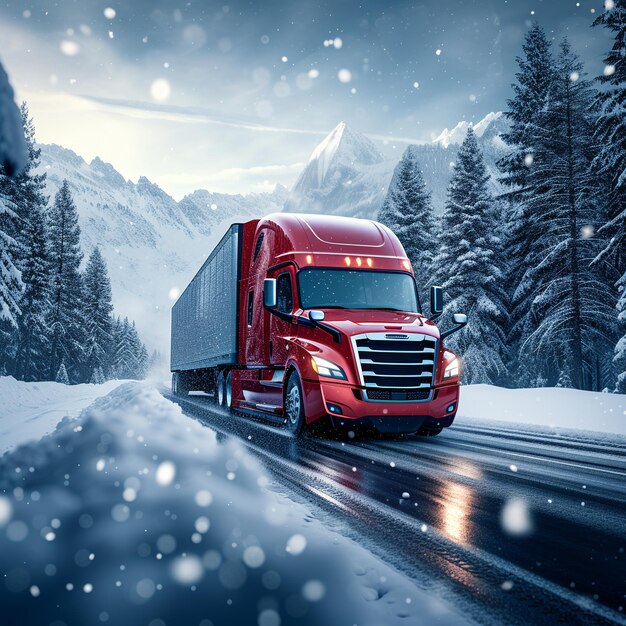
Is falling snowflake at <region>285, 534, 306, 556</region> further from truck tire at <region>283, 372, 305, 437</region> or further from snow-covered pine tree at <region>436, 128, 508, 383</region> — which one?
snow-covered pine tree at <region>436, 128, 508, 383</region>

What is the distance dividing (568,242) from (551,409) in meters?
13.9

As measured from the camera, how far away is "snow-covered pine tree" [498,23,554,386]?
30.3m

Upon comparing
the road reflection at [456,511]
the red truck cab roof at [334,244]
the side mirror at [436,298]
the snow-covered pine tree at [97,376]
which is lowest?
the snow-covered pine tree at [97,376]

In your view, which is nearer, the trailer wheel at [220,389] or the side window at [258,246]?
the side window at [258,246]

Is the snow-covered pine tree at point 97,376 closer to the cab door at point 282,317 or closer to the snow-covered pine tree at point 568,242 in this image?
the snow-covered pine tree at point 568,242

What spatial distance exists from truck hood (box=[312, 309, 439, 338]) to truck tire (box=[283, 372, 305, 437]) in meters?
1.13

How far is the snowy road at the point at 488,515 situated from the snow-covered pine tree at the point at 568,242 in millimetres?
19174

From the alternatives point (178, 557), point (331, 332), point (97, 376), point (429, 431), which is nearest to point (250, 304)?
point (331, 332)

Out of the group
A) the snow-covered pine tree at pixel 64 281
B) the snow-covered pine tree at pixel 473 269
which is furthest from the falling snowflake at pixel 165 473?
the snow-covered pine tree at pixel 64 281

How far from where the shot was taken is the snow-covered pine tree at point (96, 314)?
65.6 meters

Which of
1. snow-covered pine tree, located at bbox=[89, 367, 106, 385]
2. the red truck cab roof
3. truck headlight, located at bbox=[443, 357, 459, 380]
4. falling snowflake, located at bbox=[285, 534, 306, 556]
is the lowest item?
snow-covered pine tree, located at bbox=[89, 367, 106, 385]

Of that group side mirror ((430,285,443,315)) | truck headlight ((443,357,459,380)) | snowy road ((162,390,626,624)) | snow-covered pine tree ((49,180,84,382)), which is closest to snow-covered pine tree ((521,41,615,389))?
side mirror ((430,285,443,315))

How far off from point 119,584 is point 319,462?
4.47 metres

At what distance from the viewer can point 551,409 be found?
1522cm
